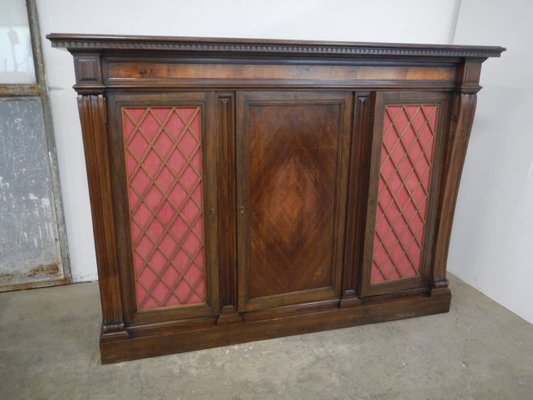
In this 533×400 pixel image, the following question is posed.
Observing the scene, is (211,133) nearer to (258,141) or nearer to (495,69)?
(258,141)

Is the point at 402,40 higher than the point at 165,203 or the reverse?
higher

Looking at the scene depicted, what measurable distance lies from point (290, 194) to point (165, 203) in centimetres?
61

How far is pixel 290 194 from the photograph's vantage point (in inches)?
83.5

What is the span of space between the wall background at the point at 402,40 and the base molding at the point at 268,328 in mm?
494

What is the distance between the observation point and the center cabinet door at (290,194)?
200 cm

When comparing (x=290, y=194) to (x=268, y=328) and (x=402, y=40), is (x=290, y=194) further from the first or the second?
(x=402, y=40)

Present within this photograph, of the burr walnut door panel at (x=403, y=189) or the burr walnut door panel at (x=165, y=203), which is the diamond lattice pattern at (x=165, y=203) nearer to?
the burr walnut door panel at (x=165, y=203)

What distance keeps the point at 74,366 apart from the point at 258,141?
4.58ft

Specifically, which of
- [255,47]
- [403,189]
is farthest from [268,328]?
[255,47]

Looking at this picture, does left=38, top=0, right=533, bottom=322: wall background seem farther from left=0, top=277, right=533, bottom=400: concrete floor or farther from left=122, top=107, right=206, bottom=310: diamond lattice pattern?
left=122, top=107, right=206, bottom=310: diamond lattice pattern

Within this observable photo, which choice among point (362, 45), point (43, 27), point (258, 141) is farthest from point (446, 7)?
point (43, 27)

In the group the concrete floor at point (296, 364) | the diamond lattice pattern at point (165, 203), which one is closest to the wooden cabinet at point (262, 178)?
the diamond lattice pattern at point (165, 203)

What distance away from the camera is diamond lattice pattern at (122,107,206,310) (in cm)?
188

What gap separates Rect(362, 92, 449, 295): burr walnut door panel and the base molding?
0.34 ft
